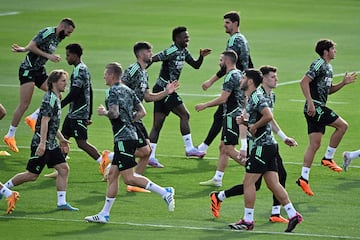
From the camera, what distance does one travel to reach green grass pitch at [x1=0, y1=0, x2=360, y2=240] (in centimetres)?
1791

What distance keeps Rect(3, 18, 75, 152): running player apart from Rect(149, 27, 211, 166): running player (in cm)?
193

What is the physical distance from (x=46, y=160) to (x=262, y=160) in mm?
3463

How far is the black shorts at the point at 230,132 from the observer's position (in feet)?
68.1

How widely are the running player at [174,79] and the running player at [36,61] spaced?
1928 mm

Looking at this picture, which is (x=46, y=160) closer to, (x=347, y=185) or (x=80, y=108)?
(x=80, y=108)

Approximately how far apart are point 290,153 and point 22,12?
24744mm

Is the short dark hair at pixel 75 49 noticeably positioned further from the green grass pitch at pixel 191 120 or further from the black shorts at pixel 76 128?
the green grass pitch at pixel 191 120

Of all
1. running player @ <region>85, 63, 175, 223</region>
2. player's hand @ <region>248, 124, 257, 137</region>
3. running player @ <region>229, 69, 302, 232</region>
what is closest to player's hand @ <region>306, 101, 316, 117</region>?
running player @ <region>229, 69, 302, 232</region>

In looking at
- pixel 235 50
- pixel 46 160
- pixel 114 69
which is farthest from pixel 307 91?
pixel 46 160

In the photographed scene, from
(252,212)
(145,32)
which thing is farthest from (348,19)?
(252,212)

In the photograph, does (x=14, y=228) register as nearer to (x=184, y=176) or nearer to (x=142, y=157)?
(x=142, y=157)

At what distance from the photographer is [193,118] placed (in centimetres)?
2756

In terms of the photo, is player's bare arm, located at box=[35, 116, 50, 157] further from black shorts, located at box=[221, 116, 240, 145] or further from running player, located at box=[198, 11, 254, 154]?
running player, located at box=[198, 11, 254, 154]

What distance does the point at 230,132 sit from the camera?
68.2 ft
